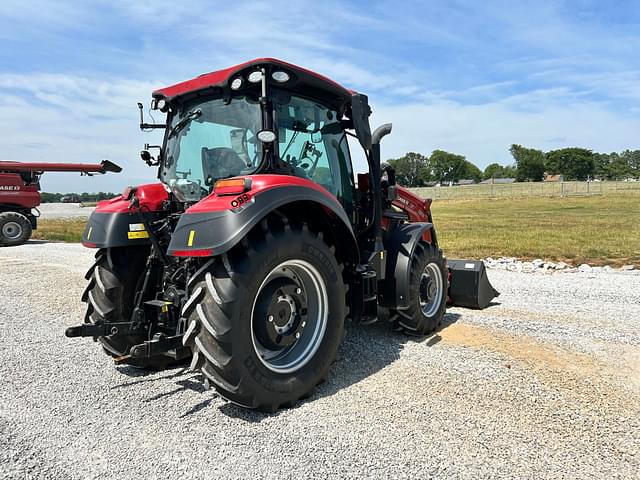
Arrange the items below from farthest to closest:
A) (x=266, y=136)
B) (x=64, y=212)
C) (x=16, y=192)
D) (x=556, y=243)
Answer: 1. (x=64, y=212)
2. (x=16, y=192)
3. (x=556, y=243)
4. (x=266, y=136)

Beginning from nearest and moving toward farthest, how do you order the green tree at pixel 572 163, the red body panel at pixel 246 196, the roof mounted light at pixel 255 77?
the red body panel at pixel 246 196
the roof mounted light at pixel 255 77
the green tree at pixel 572 163

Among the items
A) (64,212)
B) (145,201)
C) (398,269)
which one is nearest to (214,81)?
(145,201)

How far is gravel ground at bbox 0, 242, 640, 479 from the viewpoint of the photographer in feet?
9.15

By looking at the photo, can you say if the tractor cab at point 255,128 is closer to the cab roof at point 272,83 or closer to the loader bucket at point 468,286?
the cab roof at point 272,83

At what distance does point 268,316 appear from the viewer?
3625mm

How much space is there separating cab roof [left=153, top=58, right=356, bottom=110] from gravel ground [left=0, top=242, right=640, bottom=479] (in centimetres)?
236

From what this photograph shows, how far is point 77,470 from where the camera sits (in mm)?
2756

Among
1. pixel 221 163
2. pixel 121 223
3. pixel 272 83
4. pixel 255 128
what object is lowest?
pixel 121 223

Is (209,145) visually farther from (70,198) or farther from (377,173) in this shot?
(70,198)

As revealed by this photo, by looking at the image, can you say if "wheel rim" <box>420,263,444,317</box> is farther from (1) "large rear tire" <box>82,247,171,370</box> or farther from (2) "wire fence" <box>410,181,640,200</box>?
(2) "wire fence" <box>410,181,640,200</box>

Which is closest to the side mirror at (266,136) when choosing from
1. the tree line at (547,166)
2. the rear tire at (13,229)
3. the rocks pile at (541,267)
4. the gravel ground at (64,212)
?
the rocks pile at (541,267)

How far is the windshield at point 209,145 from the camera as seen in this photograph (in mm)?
3963

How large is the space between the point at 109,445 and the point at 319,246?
1.89m

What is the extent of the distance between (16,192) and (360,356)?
1528cm
